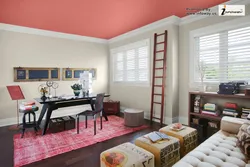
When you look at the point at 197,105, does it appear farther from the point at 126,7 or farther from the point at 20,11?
the point at 20,11

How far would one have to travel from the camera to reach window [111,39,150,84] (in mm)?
4723

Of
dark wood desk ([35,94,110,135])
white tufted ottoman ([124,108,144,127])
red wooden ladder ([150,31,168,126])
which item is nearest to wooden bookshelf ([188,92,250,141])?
red wooden ladder ([150,31,168,126])

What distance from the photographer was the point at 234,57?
3.10 m

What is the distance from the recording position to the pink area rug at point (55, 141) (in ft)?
8.16

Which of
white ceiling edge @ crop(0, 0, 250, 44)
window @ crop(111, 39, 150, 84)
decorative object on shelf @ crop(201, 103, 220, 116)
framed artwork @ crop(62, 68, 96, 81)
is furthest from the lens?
framed artwork @ crop(62, 68, 96, 81)

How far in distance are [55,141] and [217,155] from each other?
8.99 ft

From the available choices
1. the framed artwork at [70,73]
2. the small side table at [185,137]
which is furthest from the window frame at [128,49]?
the small side table at [185,137]

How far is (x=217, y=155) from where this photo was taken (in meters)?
1.58

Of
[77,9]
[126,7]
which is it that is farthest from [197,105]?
[77,9]

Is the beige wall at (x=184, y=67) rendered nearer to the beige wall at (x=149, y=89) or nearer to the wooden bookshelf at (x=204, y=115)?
the beige wall at (x=149, y=89)

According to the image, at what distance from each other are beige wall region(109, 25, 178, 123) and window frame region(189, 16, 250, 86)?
37 cm

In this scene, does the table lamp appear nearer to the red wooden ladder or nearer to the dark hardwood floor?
the dark hardwood floor

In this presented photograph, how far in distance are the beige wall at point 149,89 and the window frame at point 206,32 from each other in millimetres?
375

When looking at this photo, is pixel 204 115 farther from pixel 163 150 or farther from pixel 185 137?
pixel 163 150
